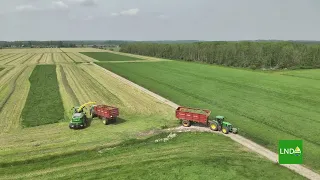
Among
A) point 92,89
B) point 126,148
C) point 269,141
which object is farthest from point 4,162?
point 92,89

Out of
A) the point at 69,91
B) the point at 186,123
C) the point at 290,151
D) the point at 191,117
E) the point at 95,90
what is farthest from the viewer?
the point at 95,90

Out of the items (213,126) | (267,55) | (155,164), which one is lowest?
(155,164)

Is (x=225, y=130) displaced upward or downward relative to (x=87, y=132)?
upward

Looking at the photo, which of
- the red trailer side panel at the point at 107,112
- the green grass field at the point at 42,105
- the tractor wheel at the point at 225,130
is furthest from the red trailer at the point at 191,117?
the green grass field at the point at 42,105

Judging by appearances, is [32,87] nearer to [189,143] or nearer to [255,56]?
[189,143]

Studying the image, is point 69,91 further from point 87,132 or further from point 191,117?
point 191,117

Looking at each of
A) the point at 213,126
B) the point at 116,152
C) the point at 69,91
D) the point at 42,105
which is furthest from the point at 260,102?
the point at 69,91

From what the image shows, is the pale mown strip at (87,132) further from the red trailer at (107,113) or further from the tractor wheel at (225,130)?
the tractor wheel at (225,130)
